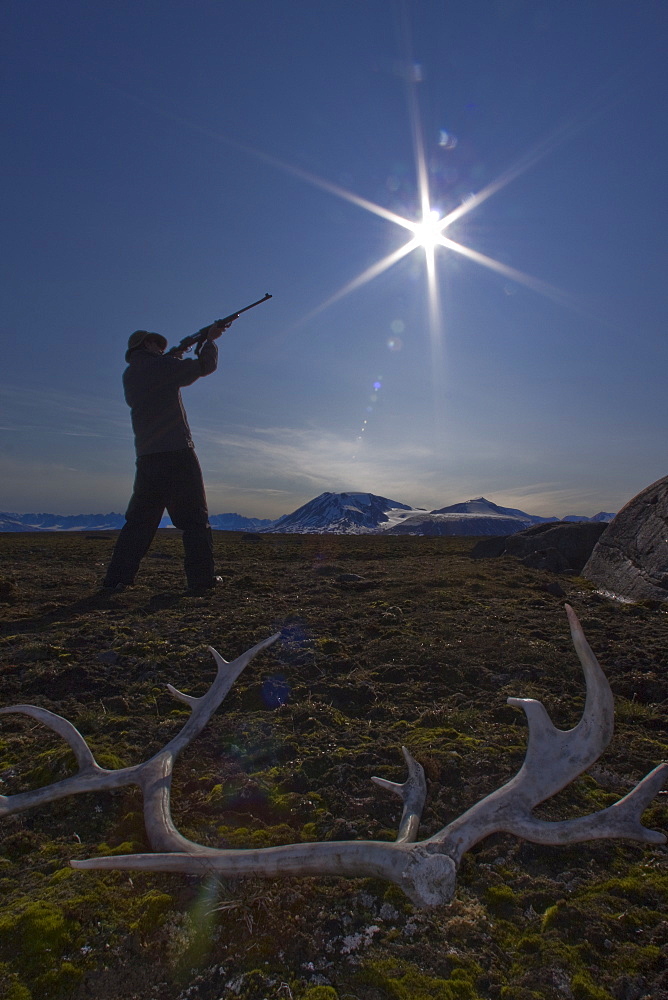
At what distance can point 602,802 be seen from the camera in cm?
260

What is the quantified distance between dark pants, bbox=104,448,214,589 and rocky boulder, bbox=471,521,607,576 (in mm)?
8770

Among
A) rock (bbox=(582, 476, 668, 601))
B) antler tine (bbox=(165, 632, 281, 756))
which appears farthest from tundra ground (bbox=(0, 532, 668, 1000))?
rock (bbox=(582, 476, 668, 601))

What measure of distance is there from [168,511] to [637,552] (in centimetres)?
845

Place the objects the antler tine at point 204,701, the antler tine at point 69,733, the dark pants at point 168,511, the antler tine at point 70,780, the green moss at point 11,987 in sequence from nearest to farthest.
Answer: the green moss at point 11,987 < the antler tine at point 70,780 < the antler tine at point 69,733 < the antler tine at point 204,701 < the dark pants at point 168,511

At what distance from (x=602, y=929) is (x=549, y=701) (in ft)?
7.19

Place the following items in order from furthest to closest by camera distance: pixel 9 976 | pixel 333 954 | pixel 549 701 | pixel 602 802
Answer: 1. pixel 549 701
2. pixel 602 802
3. pixel 333 954
4. pixel 9 976

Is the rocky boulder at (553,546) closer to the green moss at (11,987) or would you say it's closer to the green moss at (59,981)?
the green moss at (59,981)

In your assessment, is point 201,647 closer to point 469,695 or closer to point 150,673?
point 150,673

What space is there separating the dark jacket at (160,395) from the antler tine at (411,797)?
6573 mm

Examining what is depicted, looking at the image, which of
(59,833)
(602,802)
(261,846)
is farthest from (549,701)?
(59,833)

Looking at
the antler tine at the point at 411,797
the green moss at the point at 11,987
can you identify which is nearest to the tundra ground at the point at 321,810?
the green moss at the point at 11,987

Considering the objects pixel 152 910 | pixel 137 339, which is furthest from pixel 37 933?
pixel 137 339

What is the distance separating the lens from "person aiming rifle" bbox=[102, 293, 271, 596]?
25.8 ft

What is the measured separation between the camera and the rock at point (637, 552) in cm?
788
